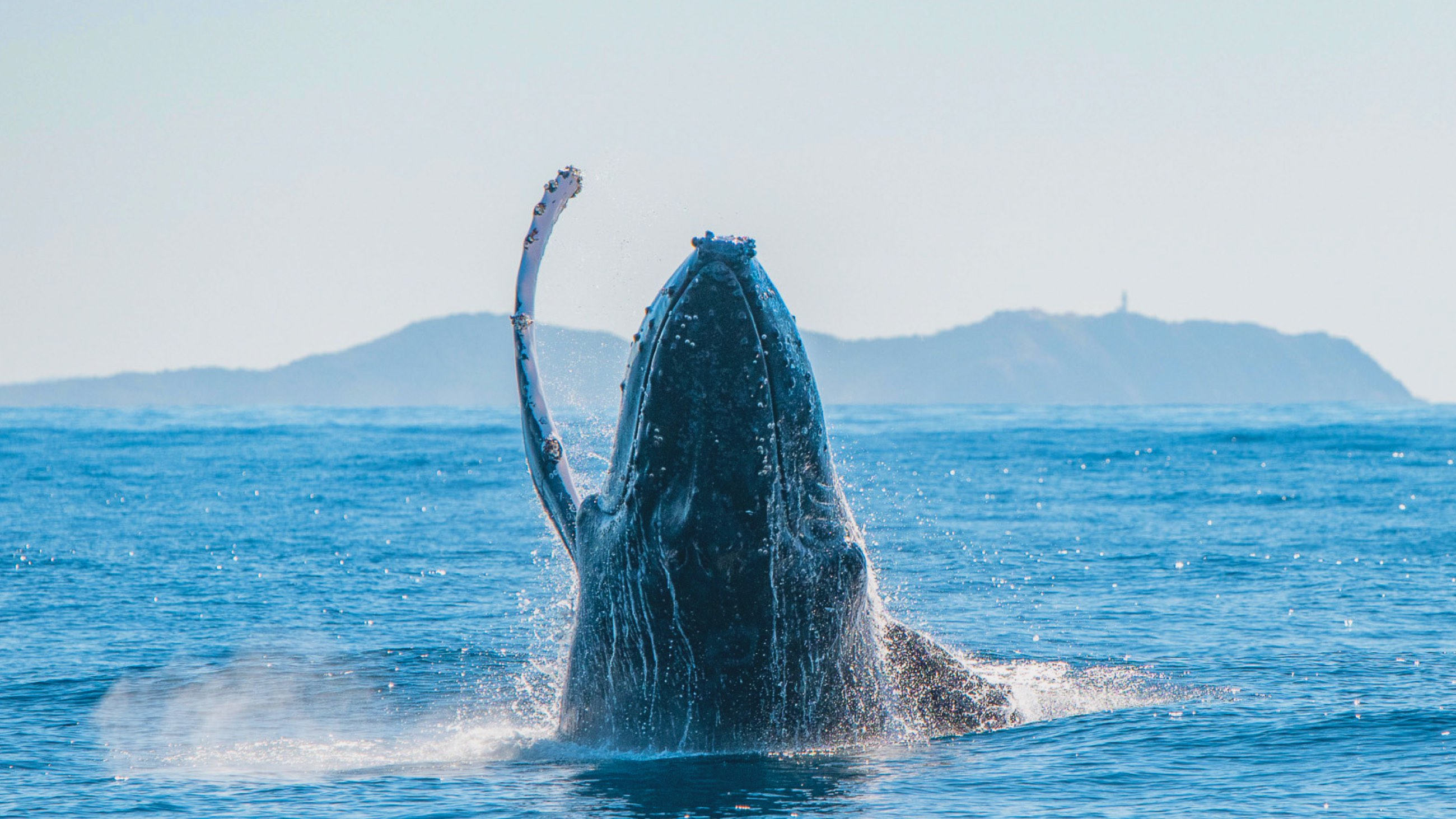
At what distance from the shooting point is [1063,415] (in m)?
A: 116

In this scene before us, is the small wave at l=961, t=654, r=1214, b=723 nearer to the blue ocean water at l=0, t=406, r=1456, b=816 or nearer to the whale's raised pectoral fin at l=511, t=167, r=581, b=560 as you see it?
the blue ocean water at l=0, t=406, r=1456, b=816

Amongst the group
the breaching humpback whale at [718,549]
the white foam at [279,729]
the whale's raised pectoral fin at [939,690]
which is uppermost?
the breaching humpback whale at [718,549]

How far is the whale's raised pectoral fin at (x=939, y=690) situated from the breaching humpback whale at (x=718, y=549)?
416 mm

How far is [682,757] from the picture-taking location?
29.1 ft

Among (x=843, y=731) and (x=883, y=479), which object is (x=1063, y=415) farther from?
(x=843, y=731)

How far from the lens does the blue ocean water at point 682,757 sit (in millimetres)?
9039

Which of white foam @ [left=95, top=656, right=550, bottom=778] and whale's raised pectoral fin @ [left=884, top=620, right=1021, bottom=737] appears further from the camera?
white foam @ [left=95, top=656, right=550, bottom=778]

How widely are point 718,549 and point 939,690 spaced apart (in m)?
3.16

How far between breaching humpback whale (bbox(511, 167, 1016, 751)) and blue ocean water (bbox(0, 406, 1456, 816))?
1.40 ft

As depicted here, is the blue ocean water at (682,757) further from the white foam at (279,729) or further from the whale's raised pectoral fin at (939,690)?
the whale's raised pectoral fin at (939,690)

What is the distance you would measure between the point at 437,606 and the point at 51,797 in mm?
8409

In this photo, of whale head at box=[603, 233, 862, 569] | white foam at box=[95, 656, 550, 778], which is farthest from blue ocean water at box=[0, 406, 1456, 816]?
whale head at box=[603, 233, 862, 569]

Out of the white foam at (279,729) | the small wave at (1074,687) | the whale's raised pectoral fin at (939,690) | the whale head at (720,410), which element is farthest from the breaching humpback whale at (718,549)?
the small wave at (1074,687)

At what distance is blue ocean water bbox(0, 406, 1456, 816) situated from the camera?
29.7 ft
